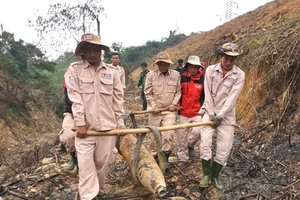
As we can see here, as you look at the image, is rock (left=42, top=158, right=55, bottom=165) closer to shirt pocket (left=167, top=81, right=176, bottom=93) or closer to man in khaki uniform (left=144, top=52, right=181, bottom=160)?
man in khaki uniform (left=144, top=52, right=181, bottom=160)

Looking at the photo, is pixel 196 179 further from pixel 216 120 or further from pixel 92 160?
pixel 92 160

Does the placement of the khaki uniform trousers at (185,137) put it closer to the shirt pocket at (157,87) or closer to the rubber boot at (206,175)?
the shirt pocket at (157,87)

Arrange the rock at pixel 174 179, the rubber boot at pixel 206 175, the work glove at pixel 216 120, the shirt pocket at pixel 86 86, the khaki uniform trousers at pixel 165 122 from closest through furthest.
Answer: the shirt pocket at pixel 86 86, the work glove at pixel 216 120, the rubber boot at pixel 206 175, the rock at pixel 174 179, the khaki uniform trousers at pixel 165 122

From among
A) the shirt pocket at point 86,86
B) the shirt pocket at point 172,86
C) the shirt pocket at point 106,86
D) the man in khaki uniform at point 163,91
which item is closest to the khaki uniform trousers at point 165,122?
the man in khaki uniform at point 163,91

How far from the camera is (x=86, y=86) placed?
11.8 feet

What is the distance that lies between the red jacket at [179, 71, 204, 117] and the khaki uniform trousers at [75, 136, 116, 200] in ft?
5.38

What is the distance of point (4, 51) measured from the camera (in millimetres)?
13641

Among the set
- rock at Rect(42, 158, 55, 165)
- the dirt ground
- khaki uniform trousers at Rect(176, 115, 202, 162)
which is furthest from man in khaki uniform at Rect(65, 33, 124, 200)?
rock at Rect(42, 158, 55, 165)

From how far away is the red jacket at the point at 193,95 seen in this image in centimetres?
501

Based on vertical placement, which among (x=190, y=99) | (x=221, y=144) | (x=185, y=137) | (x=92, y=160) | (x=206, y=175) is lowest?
(x=206, y=175)

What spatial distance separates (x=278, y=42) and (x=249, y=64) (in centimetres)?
112

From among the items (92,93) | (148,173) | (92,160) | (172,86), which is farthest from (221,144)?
(92,93)

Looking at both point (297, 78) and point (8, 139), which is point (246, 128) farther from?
point (8, 139)

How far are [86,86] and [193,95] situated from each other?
1968mm
